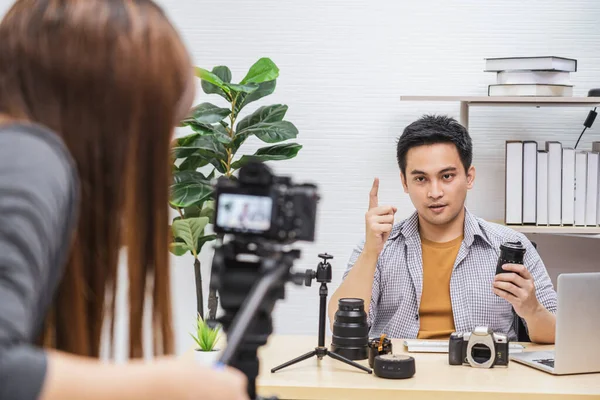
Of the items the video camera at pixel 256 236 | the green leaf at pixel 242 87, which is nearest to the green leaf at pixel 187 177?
the green leaf at pixel 242 87

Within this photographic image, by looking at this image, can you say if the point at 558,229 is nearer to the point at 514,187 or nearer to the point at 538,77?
the point at 514,187

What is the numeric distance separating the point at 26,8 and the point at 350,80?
275 centimetres

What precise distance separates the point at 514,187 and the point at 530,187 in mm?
62

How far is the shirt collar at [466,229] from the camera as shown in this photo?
8.94 feet

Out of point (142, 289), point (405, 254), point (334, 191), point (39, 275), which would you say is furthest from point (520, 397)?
point (334, 191)

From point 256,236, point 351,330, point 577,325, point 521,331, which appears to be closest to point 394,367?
point 351,330

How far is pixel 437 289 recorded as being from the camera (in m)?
2.68

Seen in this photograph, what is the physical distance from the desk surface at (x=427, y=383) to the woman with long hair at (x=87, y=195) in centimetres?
109

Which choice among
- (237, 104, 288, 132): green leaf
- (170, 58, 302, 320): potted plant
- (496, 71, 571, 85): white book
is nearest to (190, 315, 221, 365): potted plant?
(170, 58, 302, 320): potted plant

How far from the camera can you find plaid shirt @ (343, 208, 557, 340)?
2602mm

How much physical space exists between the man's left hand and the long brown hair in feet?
5.50

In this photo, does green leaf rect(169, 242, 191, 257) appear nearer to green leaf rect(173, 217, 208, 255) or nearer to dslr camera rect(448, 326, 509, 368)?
green leaf rect(173, 217, 208, 255)

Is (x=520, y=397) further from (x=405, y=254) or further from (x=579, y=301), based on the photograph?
(x=405, y=254)

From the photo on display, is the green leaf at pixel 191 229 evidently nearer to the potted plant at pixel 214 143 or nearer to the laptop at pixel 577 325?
the potted plant at pixel 214 143
